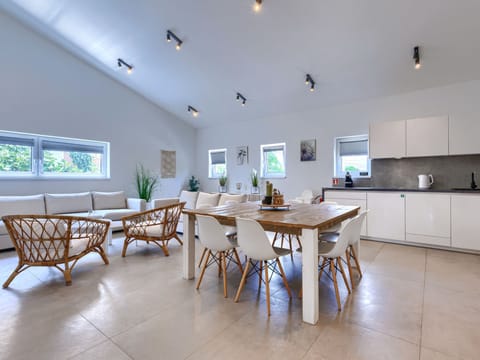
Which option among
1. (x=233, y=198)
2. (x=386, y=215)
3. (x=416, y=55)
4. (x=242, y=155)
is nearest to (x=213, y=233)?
(x=233, y=198)

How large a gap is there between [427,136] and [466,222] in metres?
1.40

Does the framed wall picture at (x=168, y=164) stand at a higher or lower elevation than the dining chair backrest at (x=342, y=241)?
higher

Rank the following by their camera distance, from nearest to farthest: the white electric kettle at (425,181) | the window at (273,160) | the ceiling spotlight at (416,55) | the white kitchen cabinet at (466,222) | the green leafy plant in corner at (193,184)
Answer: the ceiling spotlight at (416,55)
the white kitchen cabinet at (466,222)
the white electric kettle at (425,181)
the window at (273,160)
the green leafy plant in corner at (193,184)

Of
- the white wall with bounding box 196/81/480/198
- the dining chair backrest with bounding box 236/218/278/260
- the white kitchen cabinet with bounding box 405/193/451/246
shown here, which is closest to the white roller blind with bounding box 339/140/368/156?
the white wall with bounding box 196/81/480/198

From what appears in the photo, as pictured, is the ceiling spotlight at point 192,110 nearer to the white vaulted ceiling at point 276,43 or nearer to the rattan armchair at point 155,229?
the white vaulted ceiling at point 276,43

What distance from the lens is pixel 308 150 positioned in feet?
18.1

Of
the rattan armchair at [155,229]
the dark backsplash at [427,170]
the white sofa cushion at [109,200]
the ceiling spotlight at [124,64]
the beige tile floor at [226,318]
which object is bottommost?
the beige tile floor at [226,318]

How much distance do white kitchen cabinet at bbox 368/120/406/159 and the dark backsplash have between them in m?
0.41

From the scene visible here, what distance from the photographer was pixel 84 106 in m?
5.43

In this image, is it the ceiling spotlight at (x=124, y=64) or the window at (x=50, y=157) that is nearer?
the window at (x=50, y=157)

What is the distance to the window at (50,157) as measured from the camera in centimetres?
466

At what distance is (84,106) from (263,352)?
5.86 meters

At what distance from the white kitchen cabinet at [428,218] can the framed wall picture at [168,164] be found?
18.2 ft

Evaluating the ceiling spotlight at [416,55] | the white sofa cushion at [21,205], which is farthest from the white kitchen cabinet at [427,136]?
the white sofa cushion at [21,205]
